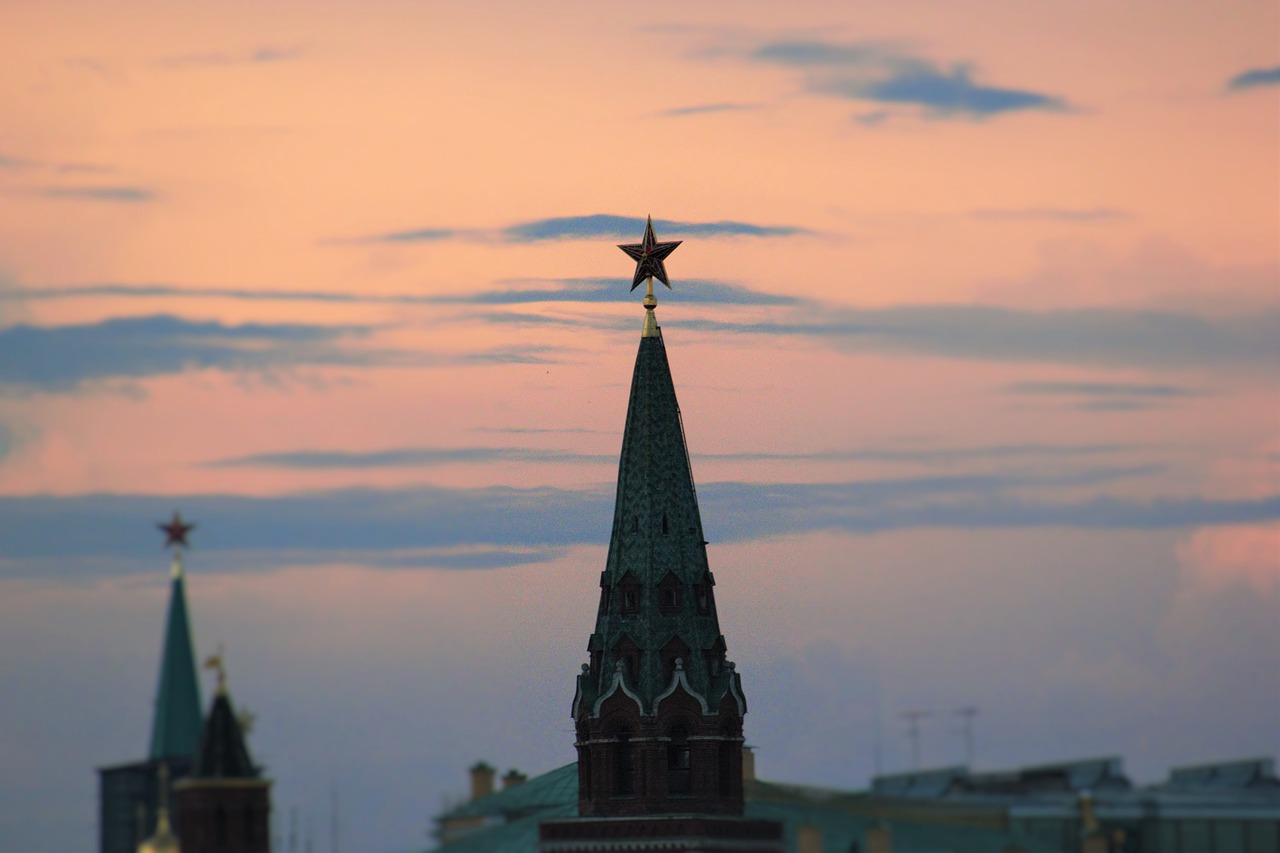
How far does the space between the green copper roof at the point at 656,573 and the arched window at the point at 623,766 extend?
2188 millimetres

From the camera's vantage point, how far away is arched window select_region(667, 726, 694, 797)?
190 meters

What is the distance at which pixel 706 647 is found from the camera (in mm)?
190750

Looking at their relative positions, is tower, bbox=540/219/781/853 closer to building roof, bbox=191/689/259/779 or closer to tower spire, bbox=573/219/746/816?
tower spire, bbox=573/219/746/816

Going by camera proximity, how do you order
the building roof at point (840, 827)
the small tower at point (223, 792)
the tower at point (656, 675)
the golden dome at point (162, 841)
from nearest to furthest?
the small tower at point (223, 792), the building roof at point (840, 827), the tower at point (656, 675), the golden dome at point (162, 841)

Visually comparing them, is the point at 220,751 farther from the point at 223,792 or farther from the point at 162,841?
the point at 162,841

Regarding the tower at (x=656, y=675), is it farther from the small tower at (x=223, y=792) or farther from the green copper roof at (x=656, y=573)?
the small tower at (x=223, y=792)

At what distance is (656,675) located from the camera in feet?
623

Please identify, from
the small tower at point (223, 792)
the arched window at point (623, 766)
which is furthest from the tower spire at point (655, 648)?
the small tower at point (223, 792)

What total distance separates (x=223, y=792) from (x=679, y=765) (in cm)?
2105

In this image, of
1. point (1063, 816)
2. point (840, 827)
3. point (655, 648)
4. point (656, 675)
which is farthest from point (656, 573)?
point (1063, 816)

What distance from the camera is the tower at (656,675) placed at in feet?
620

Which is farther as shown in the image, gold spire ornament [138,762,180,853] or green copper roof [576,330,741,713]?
gold spire ornament [138,762,180,853]

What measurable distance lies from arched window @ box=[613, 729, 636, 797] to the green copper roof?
7.18ft

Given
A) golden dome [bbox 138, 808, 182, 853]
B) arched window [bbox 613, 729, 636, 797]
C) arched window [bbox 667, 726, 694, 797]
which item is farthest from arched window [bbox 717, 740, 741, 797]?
golden dome [bbox 138, 808, 182, 853]
